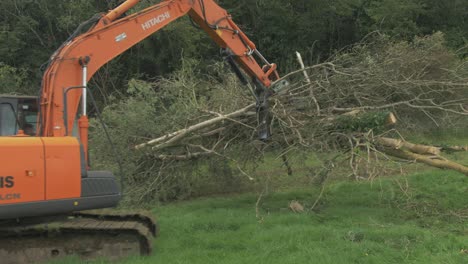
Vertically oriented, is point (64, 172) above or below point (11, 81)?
below

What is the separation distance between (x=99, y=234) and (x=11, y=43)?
2236 centimetres

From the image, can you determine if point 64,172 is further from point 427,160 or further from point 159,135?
point 427,160

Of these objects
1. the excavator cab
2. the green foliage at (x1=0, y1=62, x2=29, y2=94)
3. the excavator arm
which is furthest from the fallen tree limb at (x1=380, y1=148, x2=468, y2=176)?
the green foliage at (x1=0, y1=62, x2=29, y2=94)

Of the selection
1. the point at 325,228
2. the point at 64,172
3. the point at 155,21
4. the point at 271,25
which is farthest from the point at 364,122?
the point at 271,25

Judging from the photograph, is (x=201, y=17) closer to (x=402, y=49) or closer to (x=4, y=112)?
(x=4, y=112)

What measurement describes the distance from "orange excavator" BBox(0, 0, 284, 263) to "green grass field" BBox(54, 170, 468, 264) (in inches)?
13.7

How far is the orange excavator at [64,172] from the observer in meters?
5.13

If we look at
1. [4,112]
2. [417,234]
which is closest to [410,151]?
[417,234]

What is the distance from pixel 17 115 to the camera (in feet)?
20.1

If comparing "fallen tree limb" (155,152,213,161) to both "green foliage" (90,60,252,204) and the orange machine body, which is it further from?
the orange machine body

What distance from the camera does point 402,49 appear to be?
928cm

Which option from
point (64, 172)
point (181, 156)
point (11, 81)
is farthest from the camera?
point (11, 81)

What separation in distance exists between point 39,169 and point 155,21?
9.64ft

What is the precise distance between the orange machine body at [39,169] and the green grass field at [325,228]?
880 mm
